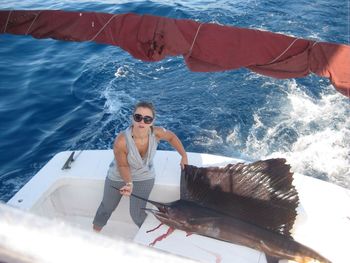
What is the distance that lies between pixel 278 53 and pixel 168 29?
69 centimetres

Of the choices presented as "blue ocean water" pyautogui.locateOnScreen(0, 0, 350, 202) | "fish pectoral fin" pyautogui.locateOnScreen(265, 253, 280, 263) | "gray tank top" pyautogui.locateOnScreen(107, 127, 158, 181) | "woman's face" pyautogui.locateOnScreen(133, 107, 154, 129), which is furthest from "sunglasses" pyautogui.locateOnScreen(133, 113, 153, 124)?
"blue ocean water" pyautogui.locateOnScreen(0, 0, 350, 202)

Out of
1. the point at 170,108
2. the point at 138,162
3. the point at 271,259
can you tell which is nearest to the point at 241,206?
the point at 271,259

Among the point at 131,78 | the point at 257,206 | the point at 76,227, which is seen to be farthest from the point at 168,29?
the point at 131,78

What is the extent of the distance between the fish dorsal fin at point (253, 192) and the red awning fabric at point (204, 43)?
2.39 ft

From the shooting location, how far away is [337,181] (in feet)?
14.2

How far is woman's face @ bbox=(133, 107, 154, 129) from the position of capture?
102 inches

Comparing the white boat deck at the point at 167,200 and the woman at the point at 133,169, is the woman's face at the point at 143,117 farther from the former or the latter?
the white boat deck at the point at 167,200

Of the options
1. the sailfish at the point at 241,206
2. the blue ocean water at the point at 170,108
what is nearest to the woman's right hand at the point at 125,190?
the sailfish at the point at 241,206

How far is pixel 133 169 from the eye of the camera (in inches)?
114

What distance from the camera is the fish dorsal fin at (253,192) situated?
258 cm

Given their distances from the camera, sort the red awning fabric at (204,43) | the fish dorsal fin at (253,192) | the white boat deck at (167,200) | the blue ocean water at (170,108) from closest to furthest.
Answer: the red awning fabric at (204,43)
the white boat deck at (167,200)
the fish dorsal fin at (253,192)
the blue ocean water at (170,108)

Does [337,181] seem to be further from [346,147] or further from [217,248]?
[217,248]

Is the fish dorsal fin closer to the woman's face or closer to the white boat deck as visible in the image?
the white boat deck

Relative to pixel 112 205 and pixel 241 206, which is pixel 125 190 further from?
pixel 241 206
